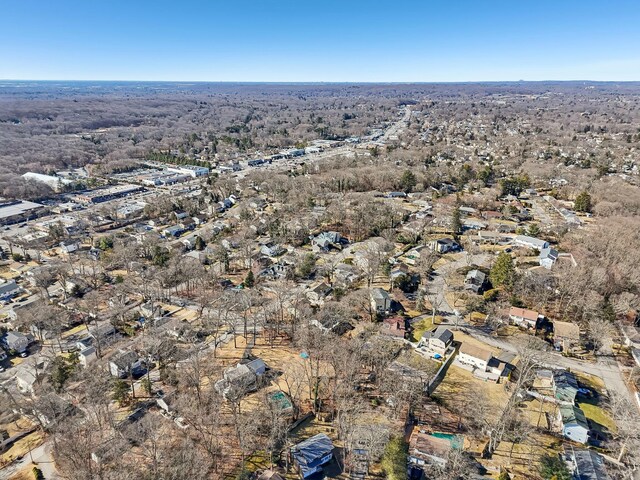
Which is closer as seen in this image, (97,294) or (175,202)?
(97,294)

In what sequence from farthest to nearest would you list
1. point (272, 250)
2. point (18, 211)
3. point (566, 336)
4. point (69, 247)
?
point (18, 211), point (69, 247), point (272, 250), point (566, 336)

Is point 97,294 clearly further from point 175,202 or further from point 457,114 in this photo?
point 457,114

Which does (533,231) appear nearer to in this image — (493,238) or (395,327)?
(493,238)

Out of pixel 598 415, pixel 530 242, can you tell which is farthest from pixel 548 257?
pixel 598 415

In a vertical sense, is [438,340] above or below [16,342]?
above

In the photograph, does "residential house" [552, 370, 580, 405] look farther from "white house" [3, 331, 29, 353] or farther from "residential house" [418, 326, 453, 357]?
"white house" [3, 331, 29, 353]

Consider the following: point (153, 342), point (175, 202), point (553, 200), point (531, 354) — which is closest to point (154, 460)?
point (153, 342)

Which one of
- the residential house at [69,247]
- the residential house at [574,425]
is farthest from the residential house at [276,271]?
the residential house at [574,425]
